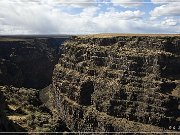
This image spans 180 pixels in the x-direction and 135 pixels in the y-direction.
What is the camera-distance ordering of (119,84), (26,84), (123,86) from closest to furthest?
(123,86)
(119,84)
(26,84)

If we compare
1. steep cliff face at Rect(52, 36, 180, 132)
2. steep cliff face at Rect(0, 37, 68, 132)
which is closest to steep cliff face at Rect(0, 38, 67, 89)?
steep cliff face at Rect(0, 37, 68, 132)

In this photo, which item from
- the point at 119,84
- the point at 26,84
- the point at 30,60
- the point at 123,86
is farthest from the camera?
the point at 30,60

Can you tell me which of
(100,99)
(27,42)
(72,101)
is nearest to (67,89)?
(72,101)

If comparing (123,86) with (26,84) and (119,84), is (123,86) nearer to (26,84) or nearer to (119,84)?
(119,84)

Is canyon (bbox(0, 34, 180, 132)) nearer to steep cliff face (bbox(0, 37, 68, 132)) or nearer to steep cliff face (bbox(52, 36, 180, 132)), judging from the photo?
steep cliff face (bbox(52, 36, 180, 132))

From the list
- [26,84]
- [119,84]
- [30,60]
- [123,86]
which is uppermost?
[119,84]

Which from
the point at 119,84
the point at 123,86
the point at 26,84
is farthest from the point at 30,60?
the point at 123,86

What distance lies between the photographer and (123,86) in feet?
309

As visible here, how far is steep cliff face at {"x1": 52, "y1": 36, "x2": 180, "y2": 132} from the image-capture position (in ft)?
290

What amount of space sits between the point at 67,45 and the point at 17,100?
263 feet

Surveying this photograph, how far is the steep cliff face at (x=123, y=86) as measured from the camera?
88.4 m

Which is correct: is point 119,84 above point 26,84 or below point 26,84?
above

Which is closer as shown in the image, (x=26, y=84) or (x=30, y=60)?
(x=26, y=84)

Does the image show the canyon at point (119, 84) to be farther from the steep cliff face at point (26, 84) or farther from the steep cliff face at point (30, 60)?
the steep cliff face at point (30, 60)
